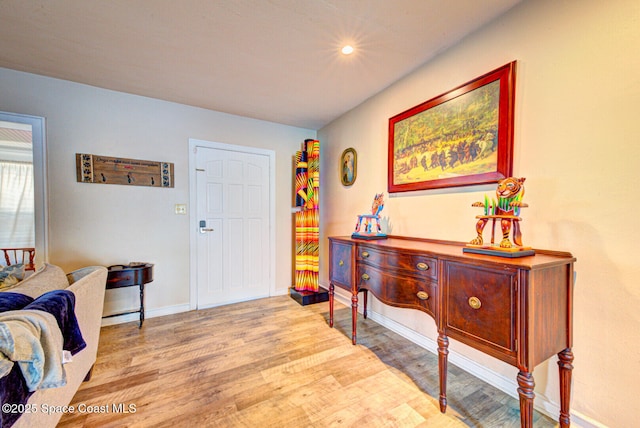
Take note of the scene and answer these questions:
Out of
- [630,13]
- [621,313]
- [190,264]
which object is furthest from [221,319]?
[630,13]

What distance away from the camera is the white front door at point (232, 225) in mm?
2969

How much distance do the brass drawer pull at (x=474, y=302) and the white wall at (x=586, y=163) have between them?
54 centimetres

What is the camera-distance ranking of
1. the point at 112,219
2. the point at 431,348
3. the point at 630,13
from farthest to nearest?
the point at 112,219 < the point at 431,348 < the point at 630,13

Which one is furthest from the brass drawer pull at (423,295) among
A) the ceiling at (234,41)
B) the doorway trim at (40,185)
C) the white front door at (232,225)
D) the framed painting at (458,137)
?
the doorway trim at (40,185)

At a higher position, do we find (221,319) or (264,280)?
(264,280)

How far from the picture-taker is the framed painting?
1.55 metres

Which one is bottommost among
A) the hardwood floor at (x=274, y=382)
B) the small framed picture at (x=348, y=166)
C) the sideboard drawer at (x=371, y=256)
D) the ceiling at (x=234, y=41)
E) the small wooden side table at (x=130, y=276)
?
the hardwood floor at (x=274, y=382)

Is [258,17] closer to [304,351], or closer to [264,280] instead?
[304,351]

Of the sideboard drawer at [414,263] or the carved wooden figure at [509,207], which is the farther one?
the sideboard drawer at [414,263]

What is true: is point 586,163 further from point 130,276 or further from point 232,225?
point 130,276

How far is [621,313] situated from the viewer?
1.16 m

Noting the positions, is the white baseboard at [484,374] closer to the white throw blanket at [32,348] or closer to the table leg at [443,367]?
the table leg at [443,367]

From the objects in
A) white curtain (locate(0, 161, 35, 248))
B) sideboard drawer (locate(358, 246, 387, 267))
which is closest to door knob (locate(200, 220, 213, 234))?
white curtain (locate(0, 161, 35, 248))

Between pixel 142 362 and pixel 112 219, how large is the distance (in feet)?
4.80
